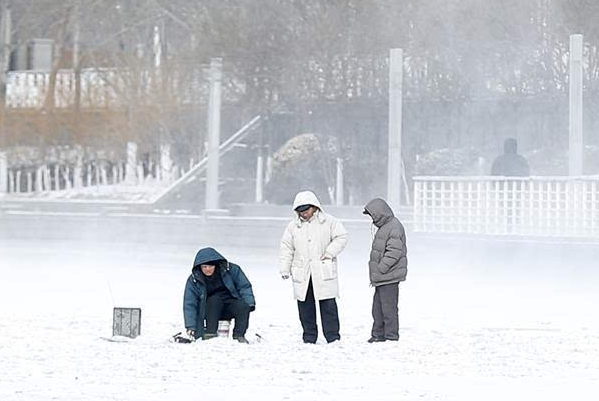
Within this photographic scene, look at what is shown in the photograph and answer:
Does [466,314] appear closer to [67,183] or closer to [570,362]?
[570,362]

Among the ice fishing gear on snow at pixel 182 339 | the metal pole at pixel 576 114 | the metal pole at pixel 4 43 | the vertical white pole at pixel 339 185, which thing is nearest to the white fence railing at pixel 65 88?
the metal pole at pixel 4 43

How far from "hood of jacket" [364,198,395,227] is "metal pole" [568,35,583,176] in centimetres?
1072

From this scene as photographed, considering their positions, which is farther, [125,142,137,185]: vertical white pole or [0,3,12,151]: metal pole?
[0,3,12,151]: metal pole

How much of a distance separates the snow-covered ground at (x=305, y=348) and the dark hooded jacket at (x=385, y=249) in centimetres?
56

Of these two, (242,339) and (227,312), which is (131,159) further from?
(242,339)

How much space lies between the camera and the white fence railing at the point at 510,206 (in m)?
21.4

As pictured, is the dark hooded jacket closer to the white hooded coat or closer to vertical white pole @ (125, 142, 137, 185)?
the white hooded coat

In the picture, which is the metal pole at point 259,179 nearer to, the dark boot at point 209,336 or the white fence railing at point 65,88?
the white fence railing at point 65,88

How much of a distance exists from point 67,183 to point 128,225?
13.0 m

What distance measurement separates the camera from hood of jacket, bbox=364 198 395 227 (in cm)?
1194

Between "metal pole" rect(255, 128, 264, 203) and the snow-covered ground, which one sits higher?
"metal pole" rect(255, 128, 264, 203)

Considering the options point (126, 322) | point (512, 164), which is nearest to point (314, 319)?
point (126, 322)

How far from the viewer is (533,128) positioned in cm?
3100

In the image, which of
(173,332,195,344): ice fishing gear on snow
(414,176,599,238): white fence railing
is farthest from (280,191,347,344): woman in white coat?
(414,176,599,238): white fence railing
